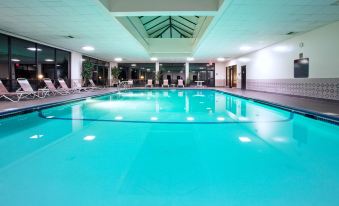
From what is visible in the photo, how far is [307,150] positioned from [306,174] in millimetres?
1049

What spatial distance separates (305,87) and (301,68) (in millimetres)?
735

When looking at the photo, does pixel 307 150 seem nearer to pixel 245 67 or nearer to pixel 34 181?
pixel 34 181

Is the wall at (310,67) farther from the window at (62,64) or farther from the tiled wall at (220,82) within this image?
the window at (62,64)

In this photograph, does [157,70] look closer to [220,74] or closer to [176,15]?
[220,74]

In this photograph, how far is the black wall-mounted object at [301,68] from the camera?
9.25 m

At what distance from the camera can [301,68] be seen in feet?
31.6

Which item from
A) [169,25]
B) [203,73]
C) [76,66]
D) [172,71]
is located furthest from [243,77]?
[172,71]

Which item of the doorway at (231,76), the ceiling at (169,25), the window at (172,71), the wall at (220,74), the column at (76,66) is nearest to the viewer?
the column at (76,66)

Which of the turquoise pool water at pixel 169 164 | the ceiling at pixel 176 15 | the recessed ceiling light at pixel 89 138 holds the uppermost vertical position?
the ceiling at pixel 176 15

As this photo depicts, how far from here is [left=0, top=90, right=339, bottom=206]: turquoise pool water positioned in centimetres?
197

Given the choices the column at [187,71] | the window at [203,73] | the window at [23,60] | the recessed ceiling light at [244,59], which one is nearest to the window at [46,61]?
the window at [23,60]

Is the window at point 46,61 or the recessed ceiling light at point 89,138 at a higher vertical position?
the window at point 46,61

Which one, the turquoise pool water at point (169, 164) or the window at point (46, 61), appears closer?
the turquoise pool water at point (169, 164)

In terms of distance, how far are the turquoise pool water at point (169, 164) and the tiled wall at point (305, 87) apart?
376 centimetres
